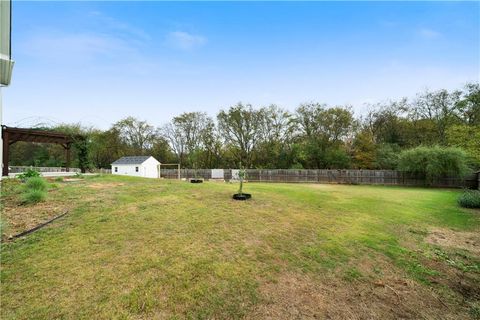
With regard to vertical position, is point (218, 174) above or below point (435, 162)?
below

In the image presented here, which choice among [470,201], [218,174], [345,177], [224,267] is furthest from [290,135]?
[224,267]

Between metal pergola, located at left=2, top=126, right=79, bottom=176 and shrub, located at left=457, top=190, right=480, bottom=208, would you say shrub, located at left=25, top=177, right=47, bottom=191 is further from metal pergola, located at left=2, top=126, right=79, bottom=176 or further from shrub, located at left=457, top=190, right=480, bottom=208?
shrub, located at left=457, top=190, right=480, bottom=208

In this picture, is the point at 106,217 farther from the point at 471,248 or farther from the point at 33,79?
the point at 33,79

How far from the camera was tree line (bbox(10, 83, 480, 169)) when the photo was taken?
2502 centimetres

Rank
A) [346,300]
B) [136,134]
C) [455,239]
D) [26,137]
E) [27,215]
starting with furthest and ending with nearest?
1. [136,134]
2. [26,137]
3. [455,239]
4. [27,215]
5. [346,300]

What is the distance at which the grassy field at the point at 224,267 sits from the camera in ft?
9.25

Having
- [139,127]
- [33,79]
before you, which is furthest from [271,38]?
[139,127]

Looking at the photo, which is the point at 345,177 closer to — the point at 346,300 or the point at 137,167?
the point at 137,167

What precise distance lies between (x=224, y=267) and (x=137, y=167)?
74.4 feet

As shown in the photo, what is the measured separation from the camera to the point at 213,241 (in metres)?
4.65

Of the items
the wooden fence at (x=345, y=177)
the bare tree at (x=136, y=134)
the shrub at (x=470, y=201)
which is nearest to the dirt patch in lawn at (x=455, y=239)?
the shrub at (x=470, y=201)

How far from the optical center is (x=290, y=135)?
29344 millimetres

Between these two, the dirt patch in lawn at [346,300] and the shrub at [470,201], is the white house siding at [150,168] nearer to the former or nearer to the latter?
the dirt patch in lawn at [346,300]

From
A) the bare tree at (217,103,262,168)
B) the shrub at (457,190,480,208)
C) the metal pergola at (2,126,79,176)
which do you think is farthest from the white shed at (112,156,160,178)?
the shrub at (457,190,480,208)
